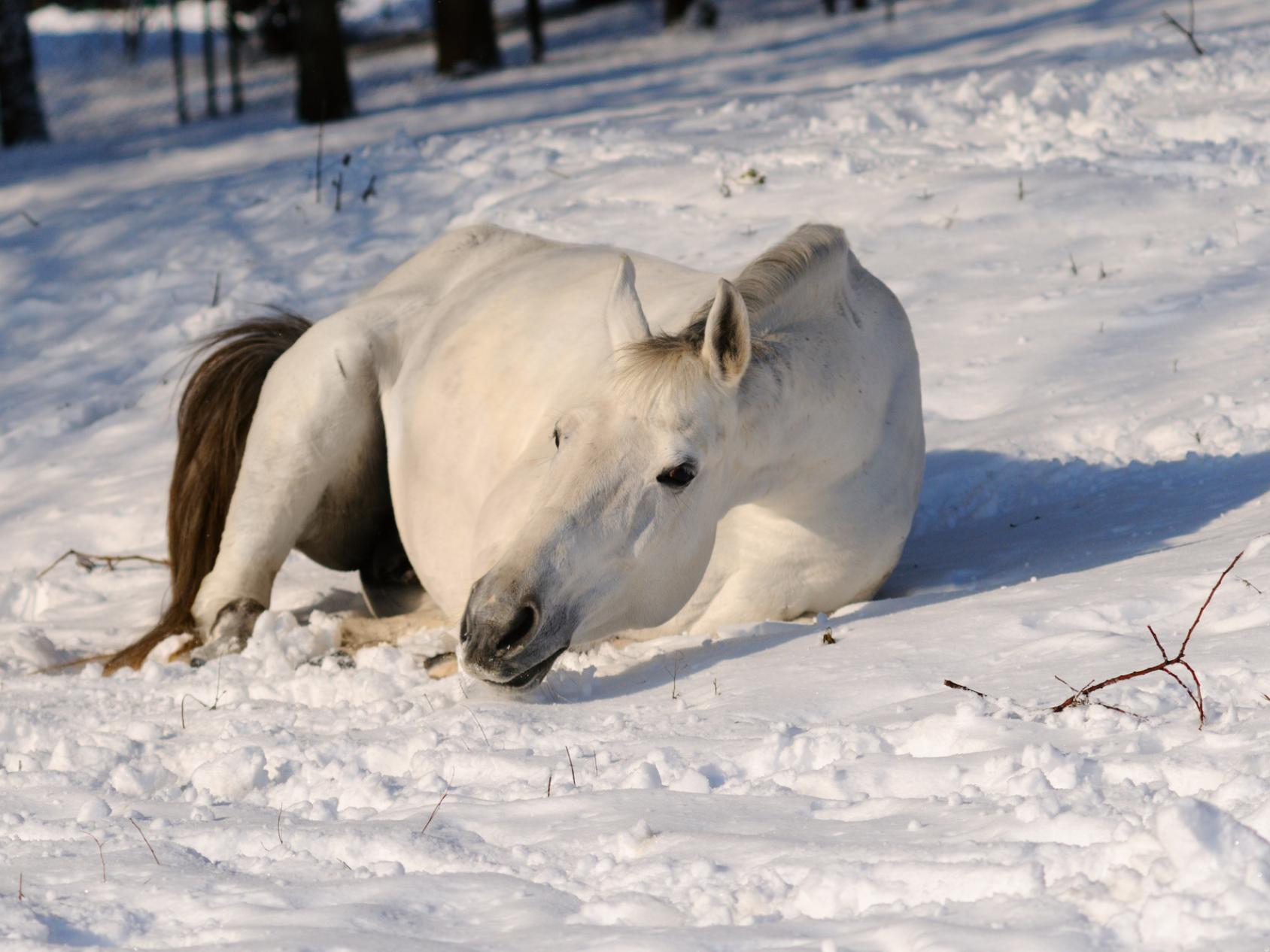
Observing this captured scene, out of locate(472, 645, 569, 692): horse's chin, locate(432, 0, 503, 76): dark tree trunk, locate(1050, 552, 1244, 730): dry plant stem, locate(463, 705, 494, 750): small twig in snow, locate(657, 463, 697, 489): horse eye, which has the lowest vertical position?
locate(463, 705, 494, 750): small twig in snow

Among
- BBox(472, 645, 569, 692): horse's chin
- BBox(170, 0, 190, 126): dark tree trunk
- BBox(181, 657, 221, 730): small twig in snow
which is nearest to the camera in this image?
BBox(472, 645, 569, 692): horse's chin

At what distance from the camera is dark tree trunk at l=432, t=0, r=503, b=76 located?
674 inches

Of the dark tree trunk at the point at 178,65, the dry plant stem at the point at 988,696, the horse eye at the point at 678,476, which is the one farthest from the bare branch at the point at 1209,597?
the dark tree trunk at the point at 178,65

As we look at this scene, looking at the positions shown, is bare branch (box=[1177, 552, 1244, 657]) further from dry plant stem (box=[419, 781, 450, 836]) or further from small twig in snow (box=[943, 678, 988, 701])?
dry plant stem (box=[419, 781, 450, 836])

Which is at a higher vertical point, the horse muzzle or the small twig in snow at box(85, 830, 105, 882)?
the horse muzzle

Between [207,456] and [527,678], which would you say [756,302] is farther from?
[207,456]

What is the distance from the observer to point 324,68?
1323cm

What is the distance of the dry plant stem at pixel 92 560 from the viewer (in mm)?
5164

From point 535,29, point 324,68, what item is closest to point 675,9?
point 535,29

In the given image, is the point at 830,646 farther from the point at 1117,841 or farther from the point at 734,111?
the point at 734,111

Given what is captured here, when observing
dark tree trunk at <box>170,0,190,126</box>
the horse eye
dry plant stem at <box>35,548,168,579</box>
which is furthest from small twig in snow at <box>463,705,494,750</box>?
dark tree trunk at <box>170,0,190,126</box>

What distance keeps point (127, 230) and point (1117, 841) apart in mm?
8241

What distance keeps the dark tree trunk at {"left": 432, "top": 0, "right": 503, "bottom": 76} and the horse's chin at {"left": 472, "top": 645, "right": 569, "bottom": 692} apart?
49.2 ft

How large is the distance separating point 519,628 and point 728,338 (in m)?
0.82
